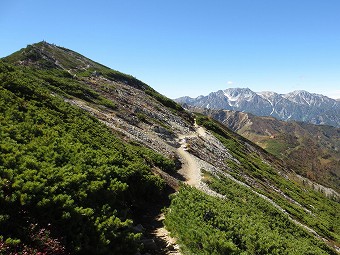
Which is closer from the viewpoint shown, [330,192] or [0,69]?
[0,69]

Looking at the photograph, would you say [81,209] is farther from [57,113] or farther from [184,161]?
[184,161]

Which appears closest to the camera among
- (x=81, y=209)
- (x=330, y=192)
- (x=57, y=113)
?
(x=81, y=209)

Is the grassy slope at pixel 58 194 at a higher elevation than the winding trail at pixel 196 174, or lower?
higher

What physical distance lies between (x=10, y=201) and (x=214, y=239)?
989 centimetres

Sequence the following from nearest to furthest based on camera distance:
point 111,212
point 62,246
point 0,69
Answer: point 62,246 < point 111,212 < point 0,69

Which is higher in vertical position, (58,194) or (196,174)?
(58,194)

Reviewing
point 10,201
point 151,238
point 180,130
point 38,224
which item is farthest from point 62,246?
point 180,130

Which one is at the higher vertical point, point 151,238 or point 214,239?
point 214,239

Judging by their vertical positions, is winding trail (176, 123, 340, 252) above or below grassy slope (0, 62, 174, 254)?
below

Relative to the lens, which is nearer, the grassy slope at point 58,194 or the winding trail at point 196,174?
the grassy slope at point 58,194

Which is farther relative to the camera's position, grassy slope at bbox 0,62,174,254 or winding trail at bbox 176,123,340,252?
winding trail at bbox 176,123,340,252

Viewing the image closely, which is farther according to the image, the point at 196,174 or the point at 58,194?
the point at 196,174

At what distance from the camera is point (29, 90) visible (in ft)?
109

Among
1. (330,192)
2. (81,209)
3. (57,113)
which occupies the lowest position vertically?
(330,192)
